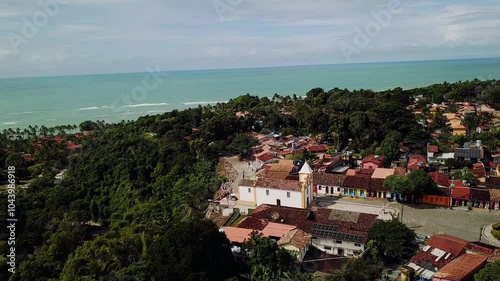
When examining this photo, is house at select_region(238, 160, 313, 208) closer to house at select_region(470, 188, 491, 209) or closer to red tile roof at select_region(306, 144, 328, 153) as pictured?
house at select_region(470, 188, 491, 209)

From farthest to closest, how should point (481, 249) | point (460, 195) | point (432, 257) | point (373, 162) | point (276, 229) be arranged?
point (373, 162)
point (460, 195)
point (276, 229)
point (481, 249)
point (432, 257)

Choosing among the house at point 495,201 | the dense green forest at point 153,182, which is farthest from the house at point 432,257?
the house at point 495,201

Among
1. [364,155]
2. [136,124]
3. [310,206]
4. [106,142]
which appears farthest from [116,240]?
[136,124]

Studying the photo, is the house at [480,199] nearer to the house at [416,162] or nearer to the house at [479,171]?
the house at [479,171]

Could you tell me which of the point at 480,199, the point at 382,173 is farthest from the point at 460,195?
the point at 382,173

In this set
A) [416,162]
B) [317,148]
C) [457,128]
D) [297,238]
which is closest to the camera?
[297,238]

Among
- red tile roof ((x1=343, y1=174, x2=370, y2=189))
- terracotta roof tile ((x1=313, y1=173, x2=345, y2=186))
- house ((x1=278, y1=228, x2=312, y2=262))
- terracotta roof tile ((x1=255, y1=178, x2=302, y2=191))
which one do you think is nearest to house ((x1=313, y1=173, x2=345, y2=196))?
terracotta roof tile ((x1=313, y1=173, x2=345, y2=186))

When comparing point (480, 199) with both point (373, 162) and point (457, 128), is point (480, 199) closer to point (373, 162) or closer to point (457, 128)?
point (373, 162)
